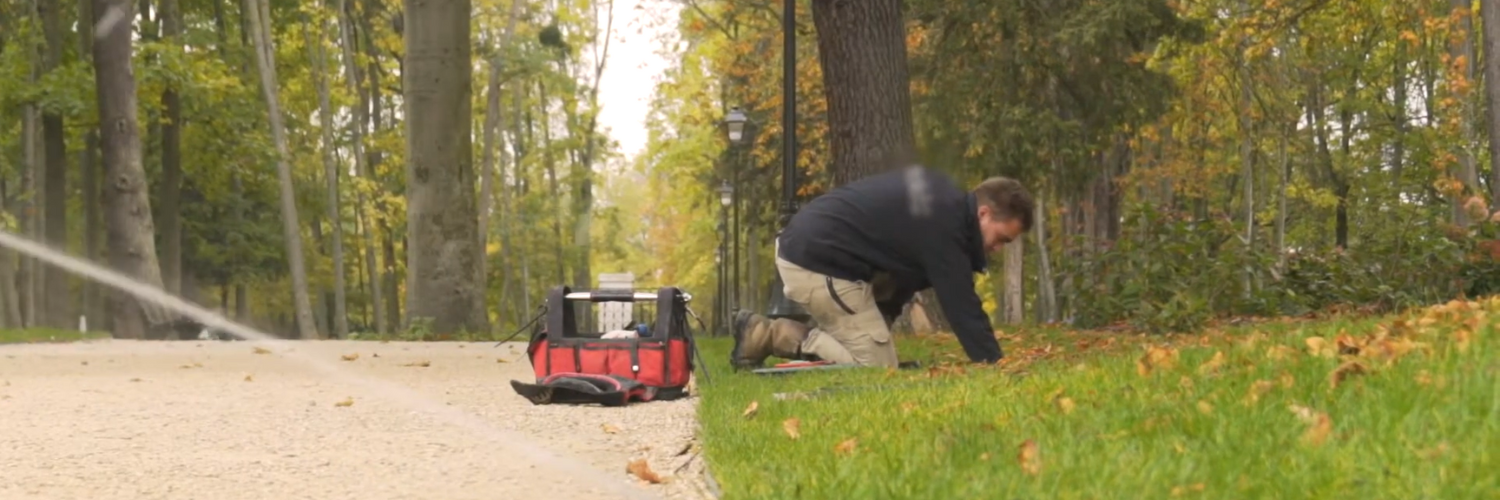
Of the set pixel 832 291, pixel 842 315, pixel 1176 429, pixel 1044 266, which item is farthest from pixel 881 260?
pixel 1044 266

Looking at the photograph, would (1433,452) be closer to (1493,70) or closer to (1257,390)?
(1257,390)

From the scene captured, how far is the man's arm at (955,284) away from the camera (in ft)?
29.7

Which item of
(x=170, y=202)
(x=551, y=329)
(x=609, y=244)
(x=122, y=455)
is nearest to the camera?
(x=122, y=455)

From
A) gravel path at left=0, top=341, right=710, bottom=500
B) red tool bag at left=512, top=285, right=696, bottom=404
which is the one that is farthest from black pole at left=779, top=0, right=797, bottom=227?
red tool bag at left=512, top=285, right=696, bottom=404

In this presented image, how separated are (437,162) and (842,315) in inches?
418

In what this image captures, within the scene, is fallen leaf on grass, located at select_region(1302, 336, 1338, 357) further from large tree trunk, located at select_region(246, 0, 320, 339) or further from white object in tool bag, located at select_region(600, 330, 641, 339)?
large tree trunk, located at select_region(246, 0, 320, 339)

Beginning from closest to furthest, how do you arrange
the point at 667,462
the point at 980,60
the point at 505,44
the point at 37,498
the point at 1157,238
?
the point at 37,498, the point at 667,462, the point at 1157,238, the point at 980,60, the point at 505,44

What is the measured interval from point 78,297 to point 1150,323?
42.8 metres

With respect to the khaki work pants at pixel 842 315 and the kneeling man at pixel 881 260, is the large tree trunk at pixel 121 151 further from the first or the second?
the khaki work pants at pixel 842 315

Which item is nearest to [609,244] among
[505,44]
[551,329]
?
[505,44]

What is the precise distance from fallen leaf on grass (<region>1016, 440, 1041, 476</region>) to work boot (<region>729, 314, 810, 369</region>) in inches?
216

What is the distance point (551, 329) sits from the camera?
9.07 meters

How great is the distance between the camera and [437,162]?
65.0 feet

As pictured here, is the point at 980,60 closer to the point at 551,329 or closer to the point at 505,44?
the point at 551,329
